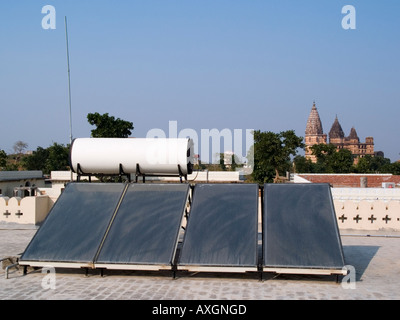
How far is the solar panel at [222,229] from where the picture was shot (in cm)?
754

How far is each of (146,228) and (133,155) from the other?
6.55ft

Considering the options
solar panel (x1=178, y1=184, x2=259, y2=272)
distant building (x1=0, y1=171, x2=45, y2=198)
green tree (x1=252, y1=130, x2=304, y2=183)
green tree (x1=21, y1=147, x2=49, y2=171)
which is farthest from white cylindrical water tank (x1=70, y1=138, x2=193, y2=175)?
green tree (x1=21, y1=147, x2=49, y2=171)

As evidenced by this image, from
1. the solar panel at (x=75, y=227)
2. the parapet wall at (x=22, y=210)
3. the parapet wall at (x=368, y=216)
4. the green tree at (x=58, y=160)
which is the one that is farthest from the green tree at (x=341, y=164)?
the solar panel at (x=75, y=227)

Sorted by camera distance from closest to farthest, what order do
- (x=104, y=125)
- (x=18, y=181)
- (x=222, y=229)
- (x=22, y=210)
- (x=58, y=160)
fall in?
(x=222, y=229)
(x=22, y=210)
(x=18, y=181)
(x=104, y=125)
(x=58, y=160)

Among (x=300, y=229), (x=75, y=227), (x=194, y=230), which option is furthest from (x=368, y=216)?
(x=75, y=227)

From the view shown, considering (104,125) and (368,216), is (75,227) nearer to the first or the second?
(368,216)

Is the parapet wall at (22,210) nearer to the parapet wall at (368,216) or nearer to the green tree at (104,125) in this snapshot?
the parapet wall at (368,216)

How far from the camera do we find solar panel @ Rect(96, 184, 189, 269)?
A: 25.3 feet

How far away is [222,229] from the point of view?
804 cm

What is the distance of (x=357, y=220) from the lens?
15.4 metres

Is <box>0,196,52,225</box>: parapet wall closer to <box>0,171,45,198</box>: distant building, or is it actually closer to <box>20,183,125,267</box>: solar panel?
<box>20,183,125,267</box>: solar panel

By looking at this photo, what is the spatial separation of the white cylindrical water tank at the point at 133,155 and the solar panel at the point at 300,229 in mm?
1907
